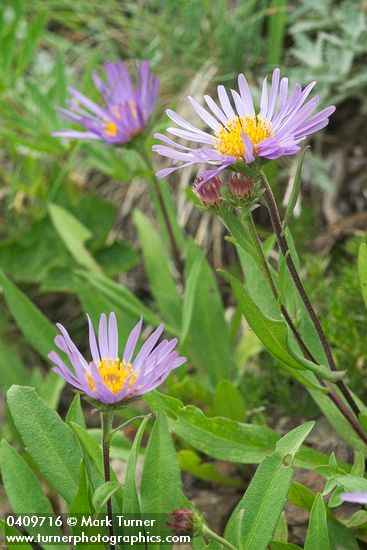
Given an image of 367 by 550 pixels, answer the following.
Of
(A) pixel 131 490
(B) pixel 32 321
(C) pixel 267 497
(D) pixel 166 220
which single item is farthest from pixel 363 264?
(B) pixel 32 321

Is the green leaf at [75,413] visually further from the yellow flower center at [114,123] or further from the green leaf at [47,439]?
the yellow flower center at [114,123]

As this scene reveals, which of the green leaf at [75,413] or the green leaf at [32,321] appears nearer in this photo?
the green leaf at [75,413]

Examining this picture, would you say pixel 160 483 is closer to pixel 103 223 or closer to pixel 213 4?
pixel 103 223

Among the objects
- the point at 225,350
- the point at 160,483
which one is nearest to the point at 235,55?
the point at 225,350

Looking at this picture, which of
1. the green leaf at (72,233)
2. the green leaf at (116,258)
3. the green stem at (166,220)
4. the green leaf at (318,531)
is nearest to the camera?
the green leaf at (318,531)

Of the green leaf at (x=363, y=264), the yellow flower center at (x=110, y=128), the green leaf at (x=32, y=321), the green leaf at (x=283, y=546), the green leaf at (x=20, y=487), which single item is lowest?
the green leaf at (x=283, y=546)

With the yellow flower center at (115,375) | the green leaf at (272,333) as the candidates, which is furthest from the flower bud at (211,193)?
the yellow flower center at (115,375)

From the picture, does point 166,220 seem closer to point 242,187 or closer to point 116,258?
point 116,258
